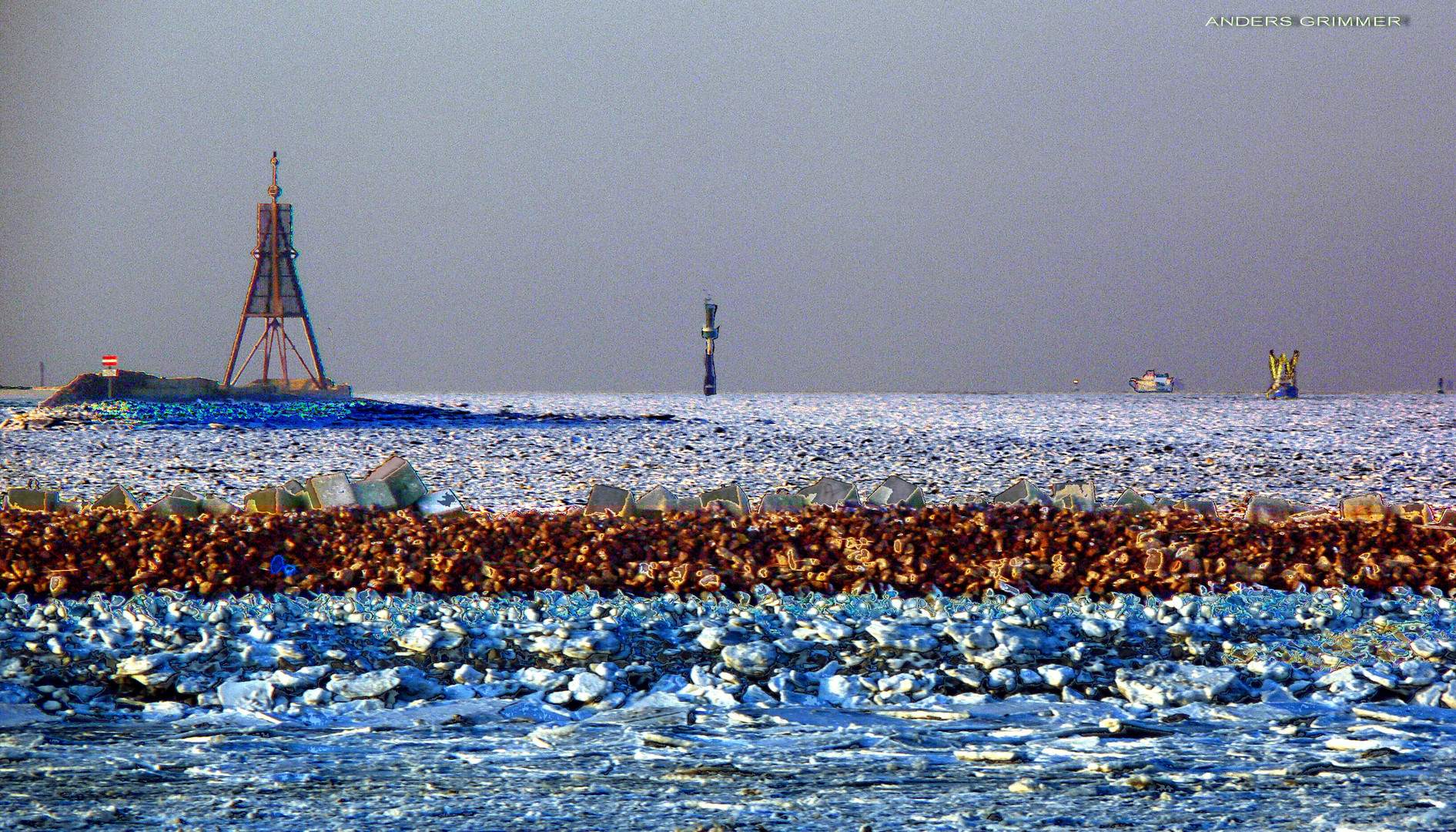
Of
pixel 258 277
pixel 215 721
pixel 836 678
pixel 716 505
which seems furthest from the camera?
pixel 258 277

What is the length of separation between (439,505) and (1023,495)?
117 inches

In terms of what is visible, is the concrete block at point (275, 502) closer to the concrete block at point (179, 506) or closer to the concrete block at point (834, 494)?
the concrete block at point (179, 506)

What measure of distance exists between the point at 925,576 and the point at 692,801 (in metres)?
2.30

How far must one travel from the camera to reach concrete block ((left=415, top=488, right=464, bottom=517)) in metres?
5.71

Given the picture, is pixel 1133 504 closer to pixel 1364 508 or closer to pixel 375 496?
pixel 1364 508

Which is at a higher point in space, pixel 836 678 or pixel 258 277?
pixel 258 277

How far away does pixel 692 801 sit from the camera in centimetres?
223

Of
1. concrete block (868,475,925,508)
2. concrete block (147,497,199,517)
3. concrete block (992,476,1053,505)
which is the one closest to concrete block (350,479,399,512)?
concrete block (147,497,199,517)

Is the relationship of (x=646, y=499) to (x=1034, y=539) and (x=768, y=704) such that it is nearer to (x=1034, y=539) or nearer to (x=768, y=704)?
(x=1034, y=539)

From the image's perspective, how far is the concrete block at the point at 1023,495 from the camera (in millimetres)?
5871

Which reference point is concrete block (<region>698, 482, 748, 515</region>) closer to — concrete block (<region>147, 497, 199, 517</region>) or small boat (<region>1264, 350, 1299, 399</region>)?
concrete block (<region>147, 497, 199, 517</region>)

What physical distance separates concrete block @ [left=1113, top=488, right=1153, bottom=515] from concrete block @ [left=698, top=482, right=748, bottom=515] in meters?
1.87

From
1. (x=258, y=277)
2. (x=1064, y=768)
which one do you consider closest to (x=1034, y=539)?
(x=1064, y=768)

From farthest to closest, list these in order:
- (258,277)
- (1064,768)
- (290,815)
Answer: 1. (258,277)
2. (1064,768)
3. (290,815)
